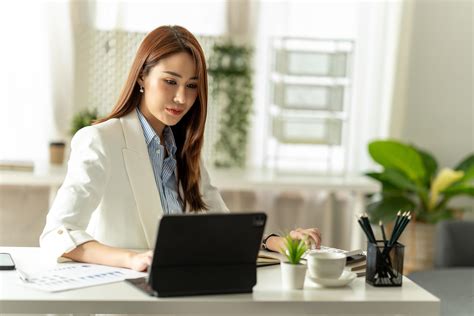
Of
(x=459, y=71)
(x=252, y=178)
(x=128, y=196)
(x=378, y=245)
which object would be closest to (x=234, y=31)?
(x=252, y=178)

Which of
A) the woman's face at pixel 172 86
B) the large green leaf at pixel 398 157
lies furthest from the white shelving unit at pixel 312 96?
the woman's face at pixel 172 86

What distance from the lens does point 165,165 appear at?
7.77 feet

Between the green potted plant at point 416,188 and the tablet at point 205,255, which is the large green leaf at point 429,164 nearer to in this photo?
the green potted plant at point 416,188

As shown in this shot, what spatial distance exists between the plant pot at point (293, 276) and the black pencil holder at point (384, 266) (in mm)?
187

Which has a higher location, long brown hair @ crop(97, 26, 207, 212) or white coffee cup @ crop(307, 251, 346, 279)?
long brown hair @ crop(97, 26, 207, 212)

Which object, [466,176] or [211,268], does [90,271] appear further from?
[466,176]

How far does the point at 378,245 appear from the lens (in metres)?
1.89

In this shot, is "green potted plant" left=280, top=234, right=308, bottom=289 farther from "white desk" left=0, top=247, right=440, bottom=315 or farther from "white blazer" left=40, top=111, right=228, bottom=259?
"white blazer" left=40, top=111, right=228, bottom=259

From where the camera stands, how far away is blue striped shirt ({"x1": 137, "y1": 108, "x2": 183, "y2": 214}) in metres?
2.31

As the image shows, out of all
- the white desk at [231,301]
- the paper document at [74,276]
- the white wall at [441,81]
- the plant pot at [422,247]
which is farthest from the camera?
the white wall at [441,81]

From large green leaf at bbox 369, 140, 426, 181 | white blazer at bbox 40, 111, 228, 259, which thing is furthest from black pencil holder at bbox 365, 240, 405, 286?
large green leaf at bbox 369, 140, 426, 181

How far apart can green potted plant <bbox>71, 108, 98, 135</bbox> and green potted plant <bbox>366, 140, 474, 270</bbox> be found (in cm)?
163

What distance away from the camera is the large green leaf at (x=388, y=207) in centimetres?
451

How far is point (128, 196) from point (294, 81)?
259 centimetres
